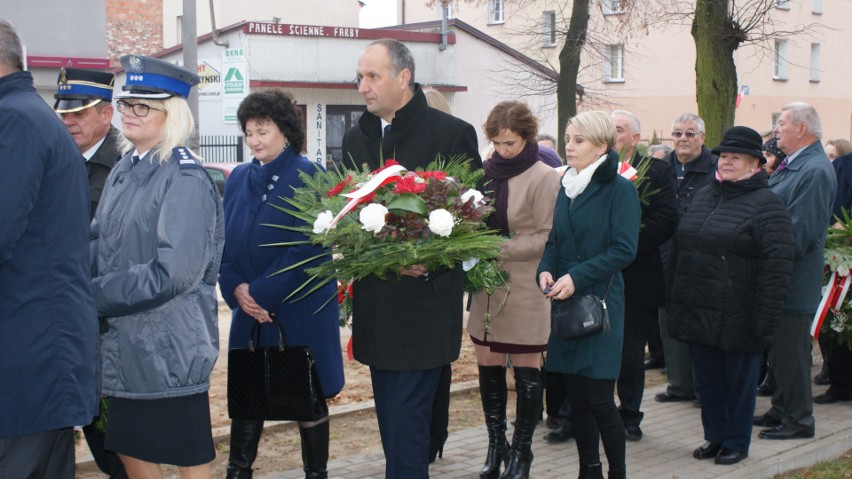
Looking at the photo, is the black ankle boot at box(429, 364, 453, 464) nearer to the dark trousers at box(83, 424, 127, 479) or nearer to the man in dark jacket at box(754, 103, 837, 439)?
the dark trousers at box(83, 424, 127, 479)

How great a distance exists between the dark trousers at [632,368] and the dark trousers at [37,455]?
4002 mm

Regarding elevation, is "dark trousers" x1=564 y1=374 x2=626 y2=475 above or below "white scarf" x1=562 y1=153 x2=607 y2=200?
below

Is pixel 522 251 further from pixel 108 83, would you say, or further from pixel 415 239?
pixel 108 83

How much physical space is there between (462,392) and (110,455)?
349 cm

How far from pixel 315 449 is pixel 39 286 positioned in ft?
6.95

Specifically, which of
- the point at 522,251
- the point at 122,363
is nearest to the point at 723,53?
the point at 522,251

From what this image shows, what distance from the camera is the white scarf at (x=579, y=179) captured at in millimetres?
5195

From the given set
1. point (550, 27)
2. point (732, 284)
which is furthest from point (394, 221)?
point (550, 27)

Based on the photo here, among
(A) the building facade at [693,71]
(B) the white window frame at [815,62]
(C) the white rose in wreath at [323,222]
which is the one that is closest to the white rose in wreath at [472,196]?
(C) the white rose in wreath at [323,222]

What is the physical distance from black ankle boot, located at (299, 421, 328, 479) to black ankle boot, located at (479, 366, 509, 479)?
3.35 ft

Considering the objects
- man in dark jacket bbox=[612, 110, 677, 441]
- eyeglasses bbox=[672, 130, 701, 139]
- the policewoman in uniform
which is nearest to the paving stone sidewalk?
man in dark jacket bbox=[612, 110, 677, 441]

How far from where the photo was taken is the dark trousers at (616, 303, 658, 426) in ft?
21.8

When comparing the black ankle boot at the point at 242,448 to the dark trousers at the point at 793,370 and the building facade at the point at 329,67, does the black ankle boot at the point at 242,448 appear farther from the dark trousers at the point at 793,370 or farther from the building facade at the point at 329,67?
the building facade at the point at 329,67

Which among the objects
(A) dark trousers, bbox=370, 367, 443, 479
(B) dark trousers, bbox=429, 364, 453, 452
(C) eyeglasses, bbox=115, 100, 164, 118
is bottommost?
(B) dark trousers, bbox=429, 364, 453, 452
